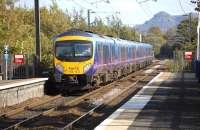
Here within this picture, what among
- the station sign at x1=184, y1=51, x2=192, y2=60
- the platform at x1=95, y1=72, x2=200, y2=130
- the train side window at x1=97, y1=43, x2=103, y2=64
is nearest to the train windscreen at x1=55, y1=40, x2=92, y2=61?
the train side window at x1=97, y1=43, x2=103, y2=64

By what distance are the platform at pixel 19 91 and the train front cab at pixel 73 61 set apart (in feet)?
3.59

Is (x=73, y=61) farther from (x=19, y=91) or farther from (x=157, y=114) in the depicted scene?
(x=157, y=114)

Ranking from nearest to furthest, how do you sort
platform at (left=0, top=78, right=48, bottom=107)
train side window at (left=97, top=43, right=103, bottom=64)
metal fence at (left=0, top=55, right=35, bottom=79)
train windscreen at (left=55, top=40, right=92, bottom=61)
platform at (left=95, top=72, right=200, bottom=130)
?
platform at (left=95, top=72, right=200, bottom=130), platform at (left=0, top=78, right=48, bottom=107), train windscreen at (left=55, top=40, right=92, bottom=61), train side window at (left=97, top=43, right=103, bottom=64), metal fence at (left=0, top=55, right=35, bottom=79)

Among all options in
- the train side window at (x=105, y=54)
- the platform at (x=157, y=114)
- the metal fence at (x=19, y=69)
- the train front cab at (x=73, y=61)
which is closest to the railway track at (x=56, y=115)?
the platform at (x=157, y=114)

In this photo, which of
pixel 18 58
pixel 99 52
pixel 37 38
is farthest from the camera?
pixel 37 38

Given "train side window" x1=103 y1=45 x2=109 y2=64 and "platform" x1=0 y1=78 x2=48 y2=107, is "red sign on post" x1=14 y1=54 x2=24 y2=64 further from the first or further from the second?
"train side window" x1=103 y1=45 x2=109 y2=64

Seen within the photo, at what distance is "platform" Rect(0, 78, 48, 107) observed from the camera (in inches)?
854

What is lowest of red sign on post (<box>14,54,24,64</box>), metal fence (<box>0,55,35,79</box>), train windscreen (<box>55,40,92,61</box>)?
metal fence (<box>0,55,35,79</box>)

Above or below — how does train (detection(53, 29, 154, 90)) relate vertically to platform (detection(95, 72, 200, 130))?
above

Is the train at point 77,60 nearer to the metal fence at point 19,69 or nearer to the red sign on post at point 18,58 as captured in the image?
the red sign on post at point 18,58

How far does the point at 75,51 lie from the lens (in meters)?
28.6

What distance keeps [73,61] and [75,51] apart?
0.61m

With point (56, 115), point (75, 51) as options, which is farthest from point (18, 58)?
point (56, 115)

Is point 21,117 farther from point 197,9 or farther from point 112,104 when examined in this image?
point 197,9
